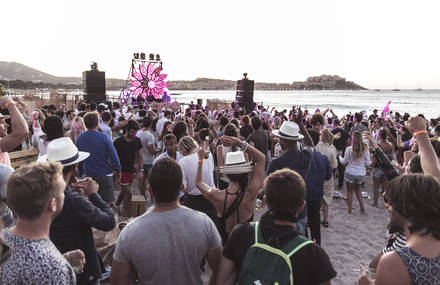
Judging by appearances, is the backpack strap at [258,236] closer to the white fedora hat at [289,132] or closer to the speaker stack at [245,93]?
the white fedora hat at [289,132]

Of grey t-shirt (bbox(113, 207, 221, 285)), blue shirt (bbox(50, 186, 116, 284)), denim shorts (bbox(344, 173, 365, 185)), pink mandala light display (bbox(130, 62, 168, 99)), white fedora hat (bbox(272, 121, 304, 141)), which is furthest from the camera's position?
pink mandala light display (bbox(130, 62, 168, 99))

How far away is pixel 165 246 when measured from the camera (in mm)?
1834

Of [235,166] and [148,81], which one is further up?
[148,81]

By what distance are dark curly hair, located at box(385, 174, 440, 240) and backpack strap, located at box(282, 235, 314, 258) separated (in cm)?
58

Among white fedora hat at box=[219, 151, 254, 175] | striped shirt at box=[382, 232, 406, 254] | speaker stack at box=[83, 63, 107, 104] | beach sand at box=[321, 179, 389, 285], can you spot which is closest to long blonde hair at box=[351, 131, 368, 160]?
beach sand at box=[321, 179, 389, 285]

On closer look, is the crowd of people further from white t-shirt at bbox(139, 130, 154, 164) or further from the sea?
the sea

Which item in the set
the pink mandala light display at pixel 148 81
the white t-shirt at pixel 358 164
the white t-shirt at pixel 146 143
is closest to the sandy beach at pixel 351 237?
the white t-shirt at pixel 358 164

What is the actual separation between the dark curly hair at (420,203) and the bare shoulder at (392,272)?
0.20 meters

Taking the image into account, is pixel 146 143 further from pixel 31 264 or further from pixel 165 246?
pixel 31 264

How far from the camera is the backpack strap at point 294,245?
1.58m

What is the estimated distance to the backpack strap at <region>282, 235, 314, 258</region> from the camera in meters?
1.58

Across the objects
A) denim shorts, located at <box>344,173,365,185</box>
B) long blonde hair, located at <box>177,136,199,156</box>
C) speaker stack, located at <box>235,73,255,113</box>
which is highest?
speaker stack, located at <box>235,73,255,113</box>

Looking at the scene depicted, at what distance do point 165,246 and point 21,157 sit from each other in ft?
15.5

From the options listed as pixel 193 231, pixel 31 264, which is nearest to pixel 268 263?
pixel 193 231
